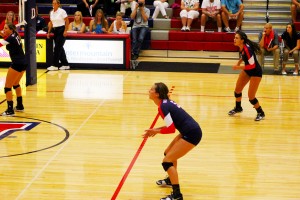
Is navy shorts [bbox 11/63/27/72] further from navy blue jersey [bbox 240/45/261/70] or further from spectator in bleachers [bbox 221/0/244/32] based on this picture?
spectator in bleachers [bbox 221/0/244/32]

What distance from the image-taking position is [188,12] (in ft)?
70.9

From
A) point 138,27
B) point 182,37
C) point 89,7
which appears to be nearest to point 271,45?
point 182,37

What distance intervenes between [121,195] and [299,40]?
36.1ft

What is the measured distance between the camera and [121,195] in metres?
8.89

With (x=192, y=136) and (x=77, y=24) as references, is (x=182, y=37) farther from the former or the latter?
→ (x=192, y=136)

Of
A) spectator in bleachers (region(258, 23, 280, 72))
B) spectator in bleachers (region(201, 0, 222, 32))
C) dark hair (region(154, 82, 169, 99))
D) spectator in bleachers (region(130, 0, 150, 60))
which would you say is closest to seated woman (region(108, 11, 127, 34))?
spectator in bleachers (region(130, 0, 150, 60))

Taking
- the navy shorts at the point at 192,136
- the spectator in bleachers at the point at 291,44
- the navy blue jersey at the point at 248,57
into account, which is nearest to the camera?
the navy shorts at the point at 192,136

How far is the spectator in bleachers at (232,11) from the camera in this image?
21172 millimetres

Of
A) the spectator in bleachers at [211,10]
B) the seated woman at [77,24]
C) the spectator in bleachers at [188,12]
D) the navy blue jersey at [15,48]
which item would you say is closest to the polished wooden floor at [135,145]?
the navy blue jersey at [15,48]

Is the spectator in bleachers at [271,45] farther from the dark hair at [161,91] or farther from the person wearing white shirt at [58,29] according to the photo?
the dark hair at [161,91]

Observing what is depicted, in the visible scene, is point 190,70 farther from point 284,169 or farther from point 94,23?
point 284,169

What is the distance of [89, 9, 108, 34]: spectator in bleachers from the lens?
1988 cm

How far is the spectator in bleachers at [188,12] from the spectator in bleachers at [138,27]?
133cm

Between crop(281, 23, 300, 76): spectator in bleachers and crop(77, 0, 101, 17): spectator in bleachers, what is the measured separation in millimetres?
6747
